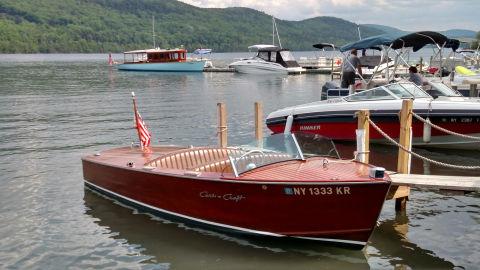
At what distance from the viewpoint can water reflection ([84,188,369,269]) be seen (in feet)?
29.0

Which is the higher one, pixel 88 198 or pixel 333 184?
pixel 333 184

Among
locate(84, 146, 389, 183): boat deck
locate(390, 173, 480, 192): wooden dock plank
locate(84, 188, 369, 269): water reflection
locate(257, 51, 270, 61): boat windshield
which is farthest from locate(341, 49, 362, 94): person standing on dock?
locate(257, 51, 270, 61): boat windshield

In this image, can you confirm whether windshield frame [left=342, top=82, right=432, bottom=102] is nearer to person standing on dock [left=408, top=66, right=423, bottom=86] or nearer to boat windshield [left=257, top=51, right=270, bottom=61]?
person standing on dock [left=408, top=66, right=423, bottom=86]

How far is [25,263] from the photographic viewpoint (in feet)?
29.8

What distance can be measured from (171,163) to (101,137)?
10162 mm

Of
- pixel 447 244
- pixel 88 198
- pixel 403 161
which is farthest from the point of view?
pixel 88 198

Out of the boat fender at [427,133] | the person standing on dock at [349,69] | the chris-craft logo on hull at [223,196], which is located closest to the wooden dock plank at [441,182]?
the chris-craft logo on hull at [223,196]

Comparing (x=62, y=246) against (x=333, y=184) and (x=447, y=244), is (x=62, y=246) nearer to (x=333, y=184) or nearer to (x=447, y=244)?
(x=333, y=184)

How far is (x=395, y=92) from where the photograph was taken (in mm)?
16484

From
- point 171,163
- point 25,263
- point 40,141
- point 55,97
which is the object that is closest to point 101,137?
point 40,141

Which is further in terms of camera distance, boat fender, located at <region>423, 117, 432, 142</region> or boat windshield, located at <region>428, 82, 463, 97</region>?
boat windshield, located at <region>428, 82, 463, 97</region>

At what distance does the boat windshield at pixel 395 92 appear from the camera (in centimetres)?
1633

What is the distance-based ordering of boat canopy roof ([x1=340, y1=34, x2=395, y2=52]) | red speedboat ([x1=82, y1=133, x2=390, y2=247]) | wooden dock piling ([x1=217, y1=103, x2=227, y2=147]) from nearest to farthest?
red speedboat ([x1=82, y1=133, x2=390, y2=247]), wooden dock piling ([x1=217, y1=103, x2=227, y2=147]), boat canopy roof ([x1=340, y1=34, x2=395, y2=52])

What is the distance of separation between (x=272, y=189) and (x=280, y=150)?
1238 mm
